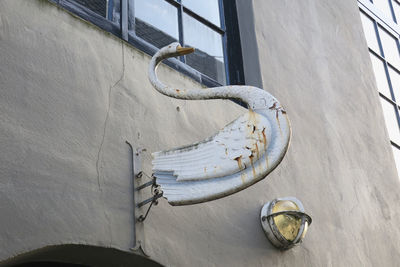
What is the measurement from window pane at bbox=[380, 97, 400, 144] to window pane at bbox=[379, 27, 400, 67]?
94 centimetres

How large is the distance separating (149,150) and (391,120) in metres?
4.51

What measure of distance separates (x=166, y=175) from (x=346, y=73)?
13.0ft

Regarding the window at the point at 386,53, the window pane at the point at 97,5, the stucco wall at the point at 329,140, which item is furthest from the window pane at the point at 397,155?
the window pane at the point at 97,5

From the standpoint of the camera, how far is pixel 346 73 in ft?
23.5

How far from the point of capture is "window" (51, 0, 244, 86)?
4922mm

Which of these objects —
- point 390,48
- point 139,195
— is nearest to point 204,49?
point 139,195

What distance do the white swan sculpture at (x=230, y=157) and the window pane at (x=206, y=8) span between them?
2088mm

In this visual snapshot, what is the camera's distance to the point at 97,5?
16.0ft

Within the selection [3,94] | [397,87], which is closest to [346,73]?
[397,87]

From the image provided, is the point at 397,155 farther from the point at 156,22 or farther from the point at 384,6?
the point at 156,22

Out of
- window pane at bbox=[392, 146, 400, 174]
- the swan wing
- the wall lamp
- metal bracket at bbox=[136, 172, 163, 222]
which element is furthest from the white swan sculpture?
window pane at bbox=[392, 146, 400, 174]

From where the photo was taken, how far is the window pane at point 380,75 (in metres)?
8.16

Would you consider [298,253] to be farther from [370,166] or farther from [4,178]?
[4,178]

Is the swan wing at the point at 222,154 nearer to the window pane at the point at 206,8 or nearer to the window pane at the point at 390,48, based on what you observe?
the window pane at the point at 206,8
